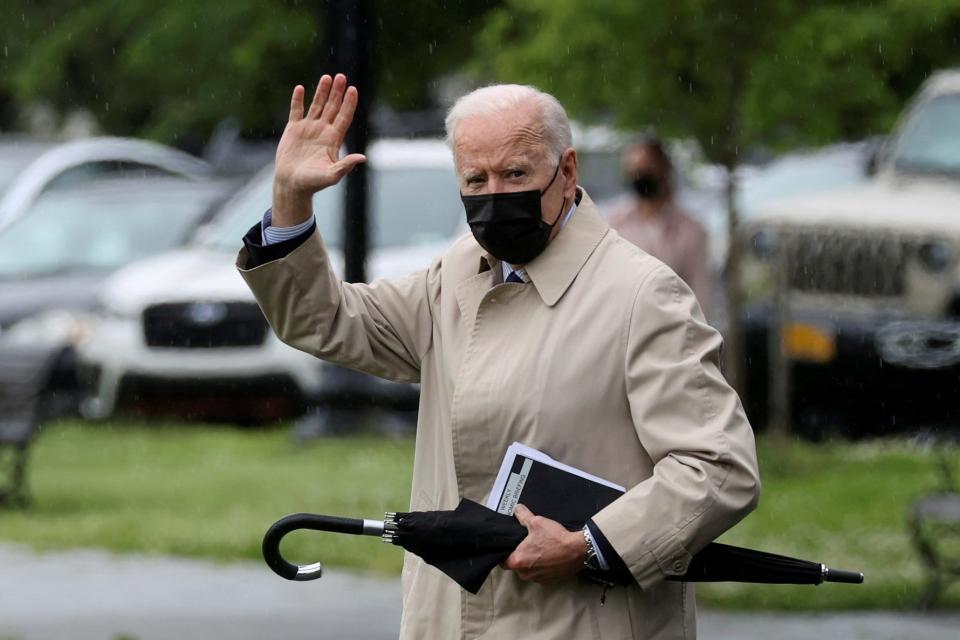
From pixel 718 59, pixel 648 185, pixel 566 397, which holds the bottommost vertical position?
pixel 566 397

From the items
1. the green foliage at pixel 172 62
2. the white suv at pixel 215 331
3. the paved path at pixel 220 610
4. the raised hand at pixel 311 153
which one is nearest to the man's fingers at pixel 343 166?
the raised hand at pixel 311 153

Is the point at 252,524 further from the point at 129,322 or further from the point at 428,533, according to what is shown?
the point at 428,533

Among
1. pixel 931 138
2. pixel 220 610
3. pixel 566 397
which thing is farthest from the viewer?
pixel 931 138

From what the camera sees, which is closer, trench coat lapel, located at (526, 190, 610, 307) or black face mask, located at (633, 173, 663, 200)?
trench coat lapel, located at (526, 190, 610, 307)

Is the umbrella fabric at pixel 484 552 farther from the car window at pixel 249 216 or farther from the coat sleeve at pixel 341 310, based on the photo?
the car window at pixel 249 216

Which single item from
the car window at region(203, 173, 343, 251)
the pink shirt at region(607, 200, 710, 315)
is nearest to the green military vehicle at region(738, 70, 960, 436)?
the pink shirt at region(607, 200, 710, 315)

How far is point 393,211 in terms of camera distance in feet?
46.0

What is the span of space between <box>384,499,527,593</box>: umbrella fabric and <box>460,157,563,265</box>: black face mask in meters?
0.47

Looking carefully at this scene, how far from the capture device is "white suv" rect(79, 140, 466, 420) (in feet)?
44.8

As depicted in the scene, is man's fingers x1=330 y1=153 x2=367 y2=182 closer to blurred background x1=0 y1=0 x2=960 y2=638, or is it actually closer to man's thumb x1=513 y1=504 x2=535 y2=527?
man's thumb x1=513 y1=504 x2=535 y2=527

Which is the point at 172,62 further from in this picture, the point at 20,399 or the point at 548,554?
the point at 548,554

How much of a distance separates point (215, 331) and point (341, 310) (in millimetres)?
9942

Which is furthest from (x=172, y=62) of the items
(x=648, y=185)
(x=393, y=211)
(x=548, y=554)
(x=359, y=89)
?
(x=548, y=554)

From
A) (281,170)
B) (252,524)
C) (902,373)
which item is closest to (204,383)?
(252,524)
